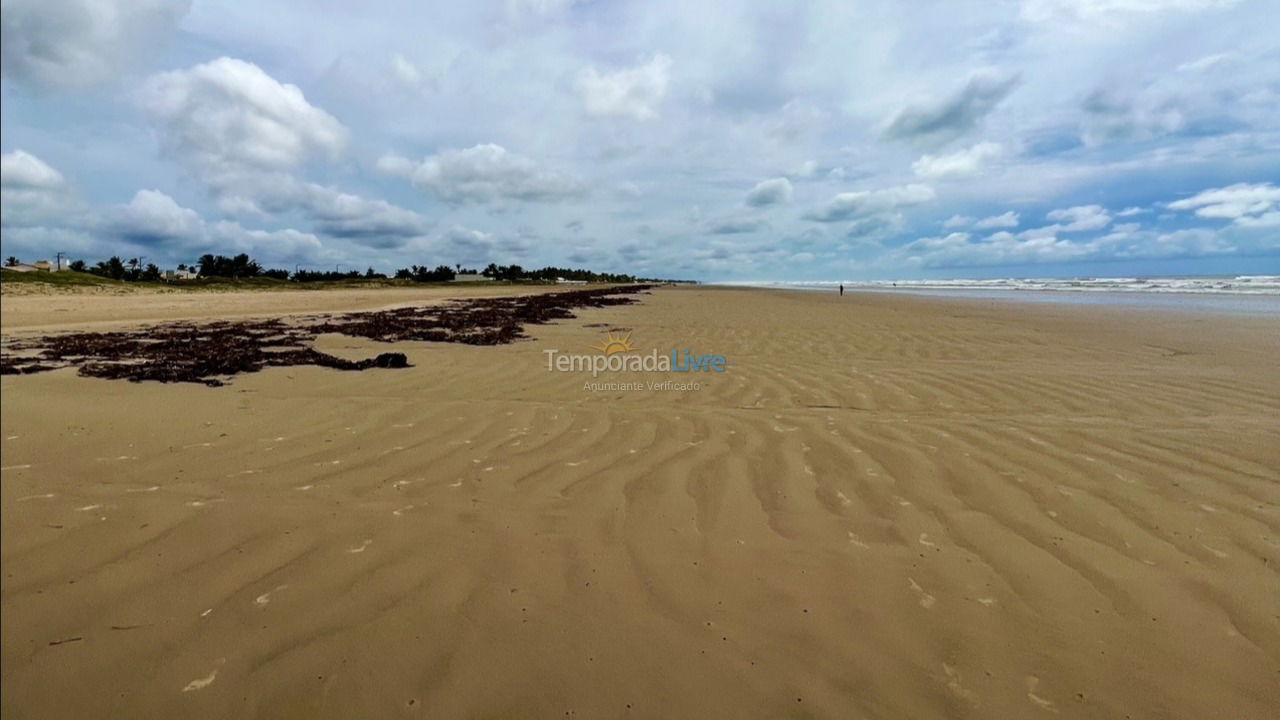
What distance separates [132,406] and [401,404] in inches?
95.5

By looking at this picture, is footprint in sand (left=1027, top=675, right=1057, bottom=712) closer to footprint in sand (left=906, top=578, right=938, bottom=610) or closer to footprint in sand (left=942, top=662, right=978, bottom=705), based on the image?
footprint in sand (left=942, top=662, right=978, bottom=705)

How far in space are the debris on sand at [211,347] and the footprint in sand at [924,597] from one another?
726 centimetres

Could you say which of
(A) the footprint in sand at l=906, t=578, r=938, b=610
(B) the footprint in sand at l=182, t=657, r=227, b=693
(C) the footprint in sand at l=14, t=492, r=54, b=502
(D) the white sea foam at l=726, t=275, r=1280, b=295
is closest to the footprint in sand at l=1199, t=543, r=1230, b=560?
(A) the footprint in sand at l=906, t=578, r=938, b=610

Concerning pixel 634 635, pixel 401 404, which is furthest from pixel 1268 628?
pixel 401 404

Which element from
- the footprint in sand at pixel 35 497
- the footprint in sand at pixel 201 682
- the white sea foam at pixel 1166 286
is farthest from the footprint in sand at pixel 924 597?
the white sea foam at pixel 1166 286

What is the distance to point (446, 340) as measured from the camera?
1214 cm

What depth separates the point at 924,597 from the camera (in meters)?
2.78

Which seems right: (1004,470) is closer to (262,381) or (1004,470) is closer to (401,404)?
(401,404)

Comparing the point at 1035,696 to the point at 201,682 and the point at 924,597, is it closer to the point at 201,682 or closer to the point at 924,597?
the point at 924,597

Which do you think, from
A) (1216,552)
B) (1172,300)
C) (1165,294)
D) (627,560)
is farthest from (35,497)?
(1165,294)

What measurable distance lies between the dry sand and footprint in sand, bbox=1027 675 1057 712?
5 cm

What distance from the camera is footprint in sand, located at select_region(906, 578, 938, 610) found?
8.90 ft

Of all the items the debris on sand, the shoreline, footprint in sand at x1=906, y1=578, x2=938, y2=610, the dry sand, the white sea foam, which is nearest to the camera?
the dry sand

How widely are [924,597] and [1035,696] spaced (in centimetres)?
63
